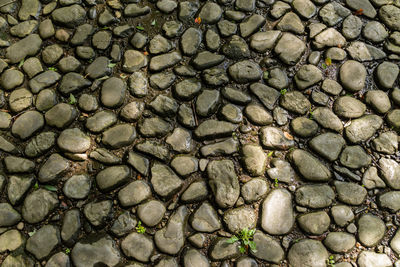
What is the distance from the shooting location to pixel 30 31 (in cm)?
293

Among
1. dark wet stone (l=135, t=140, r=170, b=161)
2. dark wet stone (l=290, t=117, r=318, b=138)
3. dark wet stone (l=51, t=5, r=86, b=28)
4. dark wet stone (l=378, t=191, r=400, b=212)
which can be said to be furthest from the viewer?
dark wet stone (l=51, t=5, r=86, b=28)

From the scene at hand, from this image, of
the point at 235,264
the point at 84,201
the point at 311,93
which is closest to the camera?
the point at 235,264

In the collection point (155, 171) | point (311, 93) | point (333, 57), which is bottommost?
point (155, 171)

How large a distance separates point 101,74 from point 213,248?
168 cm

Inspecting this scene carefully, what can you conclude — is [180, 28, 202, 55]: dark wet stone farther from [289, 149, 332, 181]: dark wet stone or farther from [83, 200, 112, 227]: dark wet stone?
[83, 200, 112, 227]: dark wet stone

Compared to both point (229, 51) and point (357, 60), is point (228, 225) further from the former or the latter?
point (357, 60)

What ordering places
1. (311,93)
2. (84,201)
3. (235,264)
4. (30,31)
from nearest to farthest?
(235,264) < (84,201) < (311,93) < (30,31)

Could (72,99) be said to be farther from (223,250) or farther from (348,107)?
(348,107)

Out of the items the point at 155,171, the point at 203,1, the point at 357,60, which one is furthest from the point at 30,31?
the point at 357,60

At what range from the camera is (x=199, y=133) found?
2480 millimetres

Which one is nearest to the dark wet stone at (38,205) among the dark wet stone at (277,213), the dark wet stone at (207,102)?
the dark wet stone at (207,102)

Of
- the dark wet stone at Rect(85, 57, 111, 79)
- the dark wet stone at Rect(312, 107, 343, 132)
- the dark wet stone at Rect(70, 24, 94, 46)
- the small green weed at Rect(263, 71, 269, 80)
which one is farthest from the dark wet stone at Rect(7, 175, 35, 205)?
the dark wet stone at Rect(312, 107, 343, 132)

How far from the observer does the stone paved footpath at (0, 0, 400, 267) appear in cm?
217

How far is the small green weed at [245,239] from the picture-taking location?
84.3 inches
